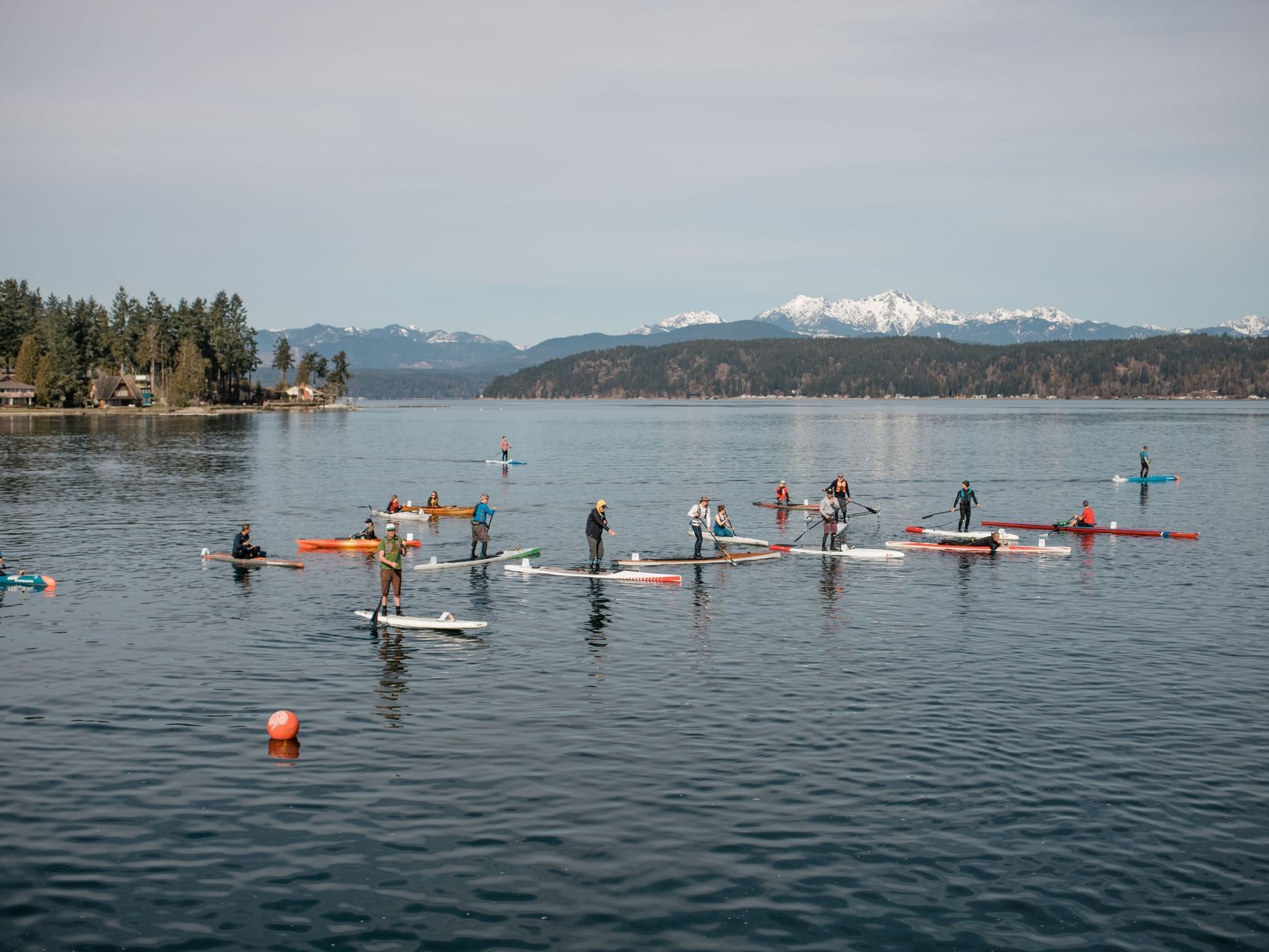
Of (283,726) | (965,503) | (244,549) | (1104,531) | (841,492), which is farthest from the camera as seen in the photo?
(1104,531)

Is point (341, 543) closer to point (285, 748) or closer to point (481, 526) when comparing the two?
point (481, 526)

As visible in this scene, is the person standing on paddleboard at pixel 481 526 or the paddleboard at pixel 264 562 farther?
the person standing on paddleboard at pixel 481 526

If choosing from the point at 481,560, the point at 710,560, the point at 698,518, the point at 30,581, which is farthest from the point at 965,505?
the point at 30,581

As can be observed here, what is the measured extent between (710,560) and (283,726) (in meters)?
27.9

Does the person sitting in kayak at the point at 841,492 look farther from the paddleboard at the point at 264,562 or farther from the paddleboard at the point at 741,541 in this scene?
the paddleboard at the point at 264,562

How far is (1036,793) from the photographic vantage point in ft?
68.9

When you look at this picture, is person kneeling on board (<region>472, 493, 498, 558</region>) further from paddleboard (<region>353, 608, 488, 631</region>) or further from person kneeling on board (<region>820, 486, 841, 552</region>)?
person kneeling on board (<region>820, 486, 841, 552</region>)

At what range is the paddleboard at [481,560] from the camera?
47.2 m

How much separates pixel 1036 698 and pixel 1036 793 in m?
6.81

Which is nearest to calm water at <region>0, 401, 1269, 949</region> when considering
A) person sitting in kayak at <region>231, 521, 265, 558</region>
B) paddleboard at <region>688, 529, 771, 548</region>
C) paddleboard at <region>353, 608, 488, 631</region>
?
paddleboard at <region>353, 608, 488, 631</region>

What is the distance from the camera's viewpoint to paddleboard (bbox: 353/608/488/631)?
34250 mm

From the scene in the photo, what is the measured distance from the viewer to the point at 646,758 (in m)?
22.9

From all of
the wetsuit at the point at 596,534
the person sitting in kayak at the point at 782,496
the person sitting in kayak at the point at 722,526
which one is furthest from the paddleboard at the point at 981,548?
the person sitting in kayak at the point at 782,496

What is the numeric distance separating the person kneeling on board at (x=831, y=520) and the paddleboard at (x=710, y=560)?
254cm
